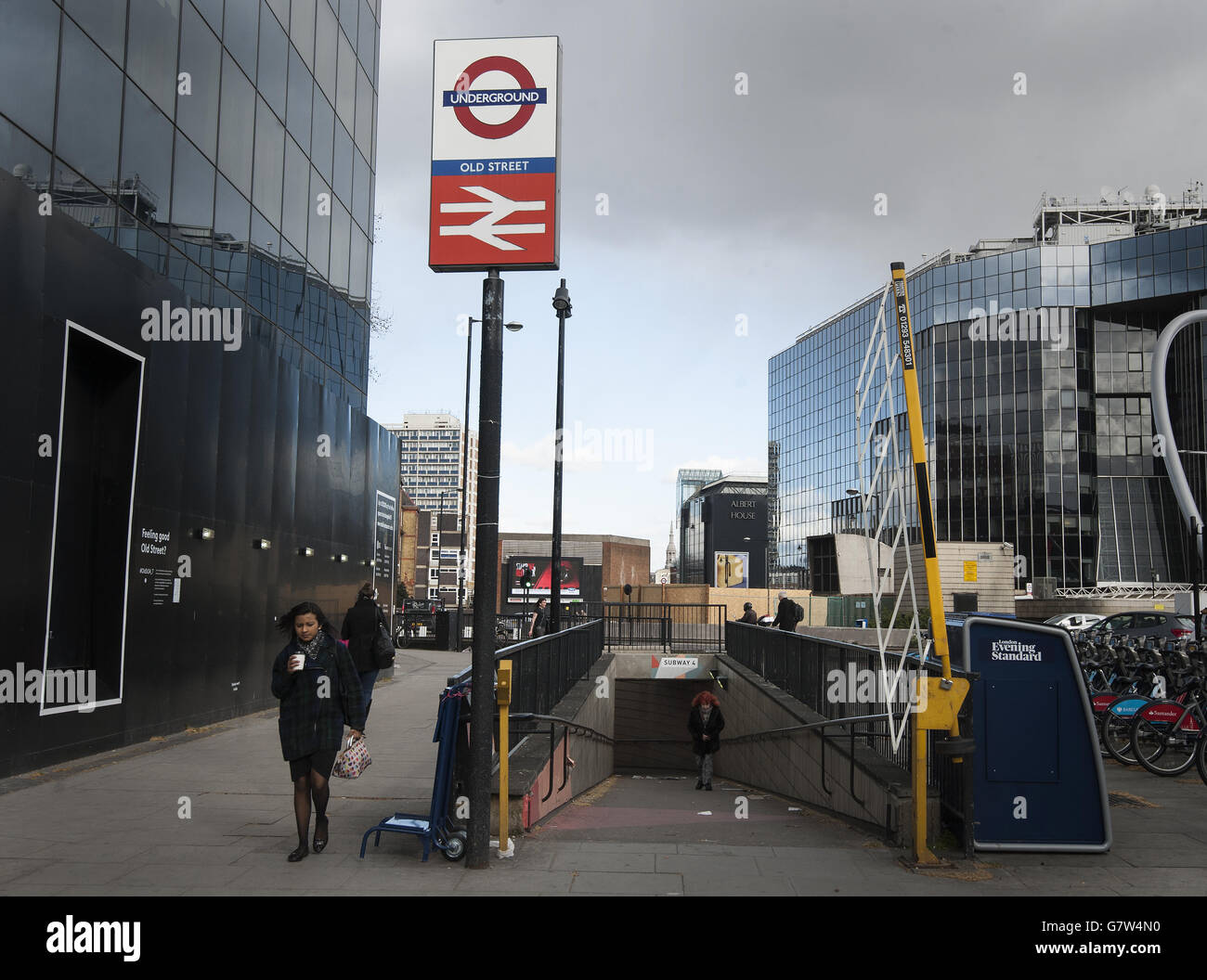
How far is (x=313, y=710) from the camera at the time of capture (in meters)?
6.66

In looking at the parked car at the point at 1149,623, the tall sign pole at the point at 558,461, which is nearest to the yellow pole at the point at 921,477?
the tall sign pole at the point at 558,461

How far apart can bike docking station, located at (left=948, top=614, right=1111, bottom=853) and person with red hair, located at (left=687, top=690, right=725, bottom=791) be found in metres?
8.85

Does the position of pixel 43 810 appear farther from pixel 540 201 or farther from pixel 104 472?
pixel 540 201

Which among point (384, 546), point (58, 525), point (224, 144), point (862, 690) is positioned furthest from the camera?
point (384, 546)

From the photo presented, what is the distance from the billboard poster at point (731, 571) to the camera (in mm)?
67188

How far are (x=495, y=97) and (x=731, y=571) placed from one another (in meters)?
62.2

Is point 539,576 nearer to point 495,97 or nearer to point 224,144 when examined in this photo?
point 224,144

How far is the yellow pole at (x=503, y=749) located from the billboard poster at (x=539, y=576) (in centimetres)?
4918

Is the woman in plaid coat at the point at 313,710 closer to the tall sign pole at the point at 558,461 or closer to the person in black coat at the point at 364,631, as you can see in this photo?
the person in black coat at the point at 364,631

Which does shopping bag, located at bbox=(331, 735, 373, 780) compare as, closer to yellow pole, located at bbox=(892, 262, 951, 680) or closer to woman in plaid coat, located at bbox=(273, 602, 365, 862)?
woman in plaid coat, located at bbox=(273, 602, 365, 862)
